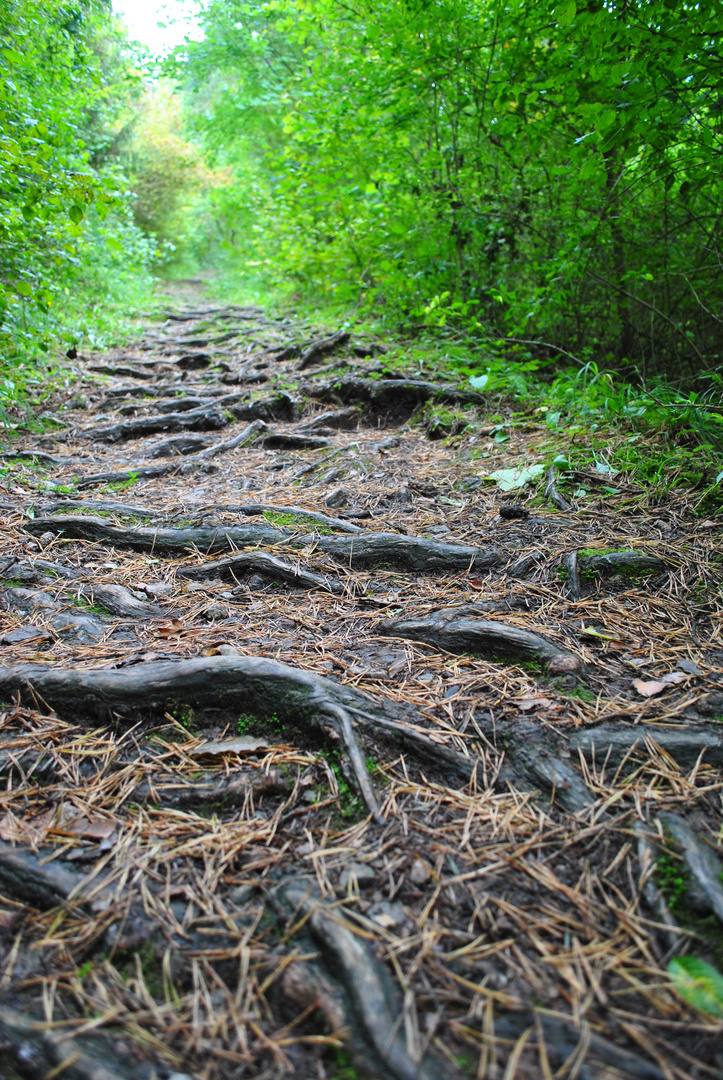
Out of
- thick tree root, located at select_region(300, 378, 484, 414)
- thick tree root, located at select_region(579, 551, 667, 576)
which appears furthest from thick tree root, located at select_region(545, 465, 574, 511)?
thick tree root, located at select_region(300, 378, 484, 414)

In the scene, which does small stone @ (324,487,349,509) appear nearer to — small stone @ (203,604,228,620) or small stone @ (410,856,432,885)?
small stone @ (203,604,228,620)

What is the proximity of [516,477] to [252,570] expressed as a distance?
174 centimetres

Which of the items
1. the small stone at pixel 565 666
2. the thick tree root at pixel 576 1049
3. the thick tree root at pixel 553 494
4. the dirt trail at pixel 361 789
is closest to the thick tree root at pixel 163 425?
the dirt trail at pixel 361 789

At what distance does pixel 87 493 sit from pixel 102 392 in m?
3.36

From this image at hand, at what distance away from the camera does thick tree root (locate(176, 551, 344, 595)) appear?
2553 millimetres

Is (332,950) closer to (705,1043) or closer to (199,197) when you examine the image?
(705,1043)

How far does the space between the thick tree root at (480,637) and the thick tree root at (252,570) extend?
1.70 ft

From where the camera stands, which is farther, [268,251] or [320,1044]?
[268,251]

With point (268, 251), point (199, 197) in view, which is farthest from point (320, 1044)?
point (199, 197)

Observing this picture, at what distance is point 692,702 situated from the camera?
1690 millimetres

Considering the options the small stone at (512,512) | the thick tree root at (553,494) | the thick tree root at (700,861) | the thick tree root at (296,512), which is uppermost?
the thick tree root at (553,494)

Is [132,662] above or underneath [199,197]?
underneath

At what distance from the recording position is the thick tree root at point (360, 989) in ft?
2.99

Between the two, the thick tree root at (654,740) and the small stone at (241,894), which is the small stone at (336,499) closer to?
the thick tree root at (654,740)
